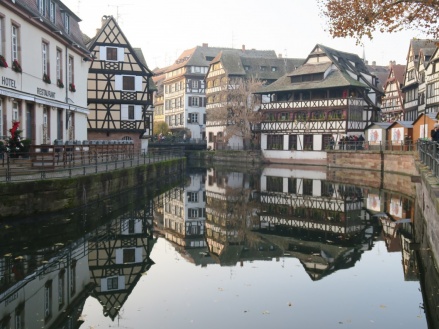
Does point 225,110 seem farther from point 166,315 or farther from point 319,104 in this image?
point 166,315

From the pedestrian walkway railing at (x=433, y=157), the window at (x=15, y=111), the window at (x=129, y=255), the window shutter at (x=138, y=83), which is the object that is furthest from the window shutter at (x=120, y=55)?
the window at (x=129, y=255)

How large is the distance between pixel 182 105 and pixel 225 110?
21443 mm

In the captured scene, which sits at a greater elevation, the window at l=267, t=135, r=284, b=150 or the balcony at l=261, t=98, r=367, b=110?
the balcony at l=261, t=98, r=367, b=110

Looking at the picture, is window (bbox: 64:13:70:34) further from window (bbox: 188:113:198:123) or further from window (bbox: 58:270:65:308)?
window (bbox: 188:113:198:123)

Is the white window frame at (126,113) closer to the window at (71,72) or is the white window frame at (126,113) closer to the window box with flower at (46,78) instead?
the window at (71,72)

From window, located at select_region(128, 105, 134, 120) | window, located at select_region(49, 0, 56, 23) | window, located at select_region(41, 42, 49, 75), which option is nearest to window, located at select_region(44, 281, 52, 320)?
window, located at select_region(41, 42, 49, 75)

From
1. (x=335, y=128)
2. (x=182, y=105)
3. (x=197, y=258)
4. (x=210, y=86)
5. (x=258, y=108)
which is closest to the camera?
(x=197, y=258)

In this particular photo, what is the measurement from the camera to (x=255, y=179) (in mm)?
41688

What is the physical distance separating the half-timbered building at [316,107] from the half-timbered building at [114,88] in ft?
62.5

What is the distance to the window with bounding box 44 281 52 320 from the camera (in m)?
9.26

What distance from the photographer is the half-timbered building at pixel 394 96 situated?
73.6 metres

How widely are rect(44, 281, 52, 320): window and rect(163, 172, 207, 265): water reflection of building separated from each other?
4.40 meters

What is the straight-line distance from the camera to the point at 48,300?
990 cm

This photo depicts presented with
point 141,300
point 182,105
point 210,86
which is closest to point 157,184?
point 141,300
